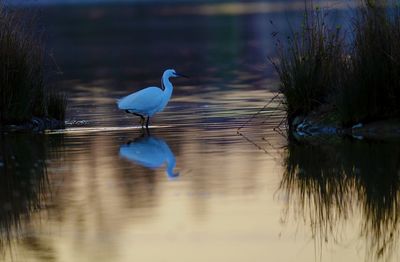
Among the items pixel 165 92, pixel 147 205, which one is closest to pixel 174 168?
pixel 147 205

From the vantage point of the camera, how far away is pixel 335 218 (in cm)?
729

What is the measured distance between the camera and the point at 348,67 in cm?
1148

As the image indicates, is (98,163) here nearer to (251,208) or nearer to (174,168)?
(174,168)

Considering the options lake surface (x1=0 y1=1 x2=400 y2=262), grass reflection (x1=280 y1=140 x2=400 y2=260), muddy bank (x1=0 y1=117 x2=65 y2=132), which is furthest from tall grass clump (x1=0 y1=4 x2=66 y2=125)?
grass reflection (x1=280 y1=140 x2=400 y2=260)

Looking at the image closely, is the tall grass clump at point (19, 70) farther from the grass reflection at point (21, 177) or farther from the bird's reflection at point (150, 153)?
the bird's reflection at point (150, 153)

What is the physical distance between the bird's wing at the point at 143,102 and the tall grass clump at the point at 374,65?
9.69 feet

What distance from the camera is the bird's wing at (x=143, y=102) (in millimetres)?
13492

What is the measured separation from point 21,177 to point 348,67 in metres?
3.90

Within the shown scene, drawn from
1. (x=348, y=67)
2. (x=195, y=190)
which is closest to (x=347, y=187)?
(x=195, y=190)

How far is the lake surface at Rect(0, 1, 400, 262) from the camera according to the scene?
6668 millimetres

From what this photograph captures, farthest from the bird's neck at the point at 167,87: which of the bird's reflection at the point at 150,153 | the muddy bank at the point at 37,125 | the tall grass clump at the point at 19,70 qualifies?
the bird's reflection at the point at 150,153

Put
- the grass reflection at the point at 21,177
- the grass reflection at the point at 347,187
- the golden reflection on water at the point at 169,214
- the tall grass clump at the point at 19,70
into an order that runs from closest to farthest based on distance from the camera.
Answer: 1. the golden reflection on water at the point at 169,214
2. the grass reflection at the point at 347,187
3. the grass reflection at the point at 21,177
4. the tall grass clump at the point at 19,70

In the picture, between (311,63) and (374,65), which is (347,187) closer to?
(374,65)

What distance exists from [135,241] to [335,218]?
142cm
